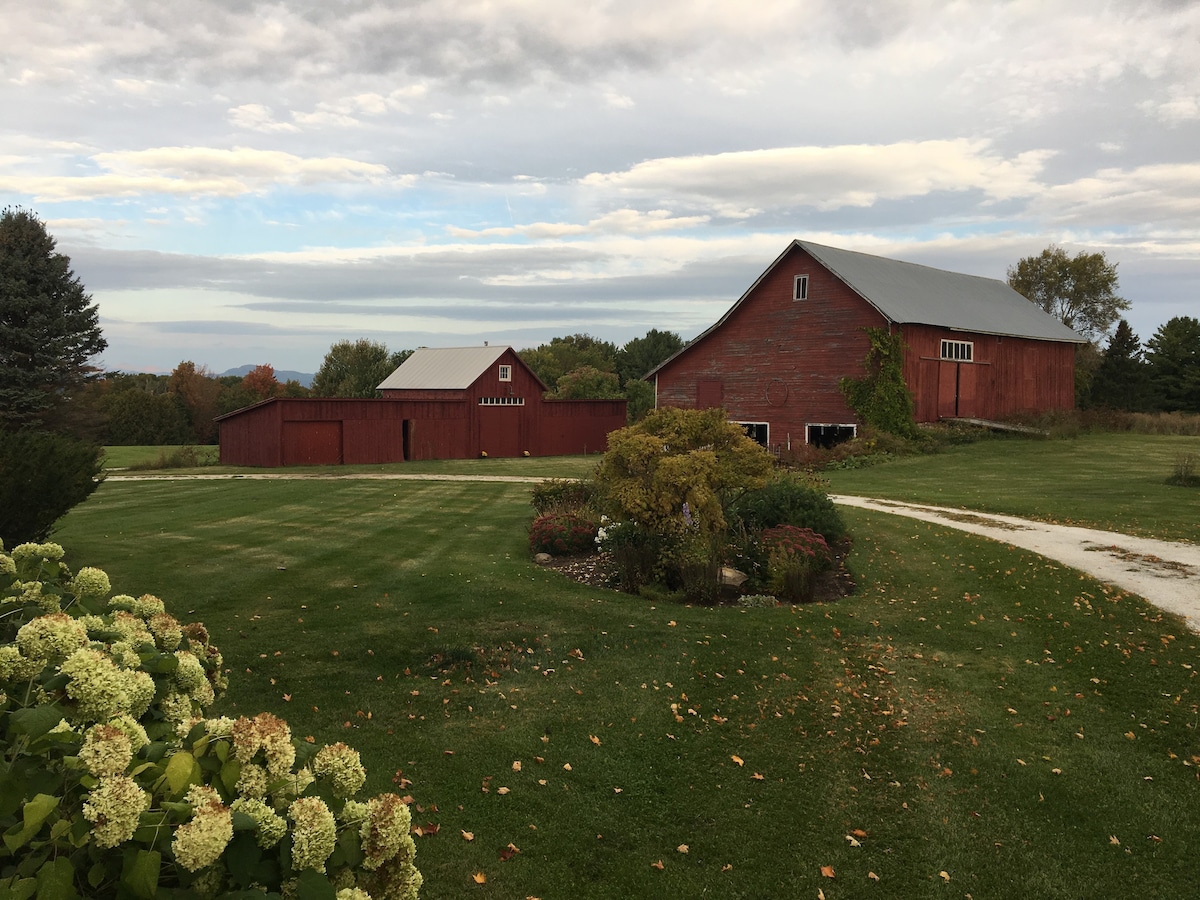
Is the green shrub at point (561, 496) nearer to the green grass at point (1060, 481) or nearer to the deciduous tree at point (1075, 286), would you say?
the green grass at point (1060, 481)

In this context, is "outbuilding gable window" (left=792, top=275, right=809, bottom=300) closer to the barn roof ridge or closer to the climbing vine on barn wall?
the climbing vine on barn wall

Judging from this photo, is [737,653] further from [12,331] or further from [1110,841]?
[12,331]

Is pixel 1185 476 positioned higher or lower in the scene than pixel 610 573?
higher

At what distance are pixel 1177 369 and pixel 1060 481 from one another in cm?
4363

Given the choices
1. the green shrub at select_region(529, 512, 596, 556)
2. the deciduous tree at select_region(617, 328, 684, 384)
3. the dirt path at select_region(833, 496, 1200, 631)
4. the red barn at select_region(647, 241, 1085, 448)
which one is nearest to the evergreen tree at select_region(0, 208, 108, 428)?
the red barn at select_region(647, 241, 1085, 448)

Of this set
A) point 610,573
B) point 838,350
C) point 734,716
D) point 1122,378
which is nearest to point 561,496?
point 610,573

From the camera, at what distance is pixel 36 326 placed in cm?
3984

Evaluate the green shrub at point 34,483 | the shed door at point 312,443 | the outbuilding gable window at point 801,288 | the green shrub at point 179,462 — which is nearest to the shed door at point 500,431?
the shed door at point 312,443

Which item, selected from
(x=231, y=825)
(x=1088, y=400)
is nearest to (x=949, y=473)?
(x=231, y=825)

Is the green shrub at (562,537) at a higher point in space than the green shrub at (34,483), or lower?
lower

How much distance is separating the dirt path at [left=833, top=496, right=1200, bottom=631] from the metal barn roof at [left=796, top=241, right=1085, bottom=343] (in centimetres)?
1691

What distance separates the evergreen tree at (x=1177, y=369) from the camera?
58.3 m

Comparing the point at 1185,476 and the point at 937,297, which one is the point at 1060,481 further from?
the point at 937,297

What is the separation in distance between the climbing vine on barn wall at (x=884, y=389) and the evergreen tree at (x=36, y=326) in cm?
3611
